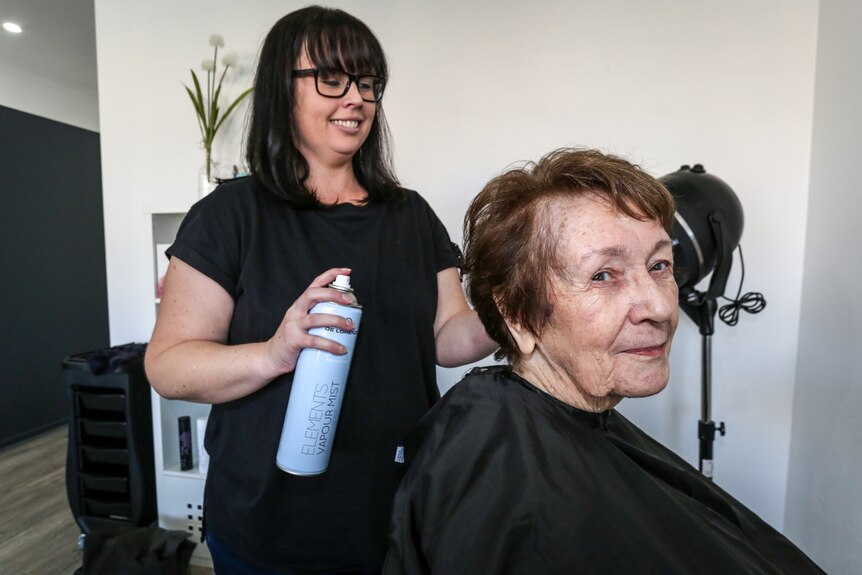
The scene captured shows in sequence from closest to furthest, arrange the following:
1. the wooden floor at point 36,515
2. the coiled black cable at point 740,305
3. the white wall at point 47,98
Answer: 1. the coiled black cable at point 740,305
2. the wooden floor at point 36,515
3. the white wall at point 47,98

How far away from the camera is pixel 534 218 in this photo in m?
0.80

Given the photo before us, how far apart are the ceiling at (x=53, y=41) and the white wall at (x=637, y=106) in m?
1.04

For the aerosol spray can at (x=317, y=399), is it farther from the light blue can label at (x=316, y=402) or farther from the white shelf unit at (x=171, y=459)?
the white shelf unit at (x=171, y=459)

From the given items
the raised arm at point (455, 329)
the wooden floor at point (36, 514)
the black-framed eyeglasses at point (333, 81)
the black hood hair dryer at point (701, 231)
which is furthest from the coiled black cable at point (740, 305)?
the wooden floor at point (36, 514)

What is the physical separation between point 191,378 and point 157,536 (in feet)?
4.89

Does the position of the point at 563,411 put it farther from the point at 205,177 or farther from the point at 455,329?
the point at 205,177

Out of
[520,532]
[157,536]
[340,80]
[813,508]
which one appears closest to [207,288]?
[340,80]

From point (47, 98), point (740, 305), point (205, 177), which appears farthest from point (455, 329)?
point (47, 98)

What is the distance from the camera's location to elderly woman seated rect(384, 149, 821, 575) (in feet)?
2.20

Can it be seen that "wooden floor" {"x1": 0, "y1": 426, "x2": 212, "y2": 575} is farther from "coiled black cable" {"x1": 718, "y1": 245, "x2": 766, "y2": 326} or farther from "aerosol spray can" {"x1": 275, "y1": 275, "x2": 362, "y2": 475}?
"coiled black cable" {"x1": 718, "y1": 245, "x2": 766, "y2": 326}

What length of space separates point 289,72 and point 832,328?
5.35 ft

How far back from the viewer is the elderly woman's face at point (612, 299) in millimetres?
741

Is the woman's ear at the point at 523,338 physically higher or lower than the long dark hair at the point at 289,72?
lower

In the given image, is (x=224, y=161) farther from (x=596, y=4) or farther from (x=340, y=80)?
(x=596, y=4)
